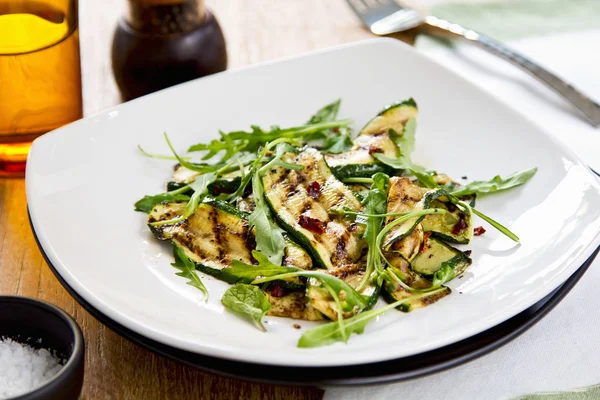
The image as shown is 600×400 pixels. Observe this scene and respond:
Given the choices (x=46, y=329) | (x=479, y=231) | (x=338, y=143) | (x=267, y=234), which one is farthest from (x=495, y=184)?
(x=46, y=329)

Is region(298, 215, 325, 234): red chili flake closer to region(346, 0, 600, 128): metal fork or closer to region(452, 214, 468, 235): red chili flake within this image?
region(452, 214, 468, 235): red chili flake

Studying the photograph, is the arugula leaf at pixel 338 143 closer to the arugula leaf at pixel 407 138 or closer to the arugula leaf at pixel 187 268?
the arugula leaf at pixel 407 138

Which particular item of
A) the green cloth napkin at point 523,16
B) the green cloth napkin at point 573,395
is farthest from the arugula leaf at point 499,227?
the green cloth napkin at point 523,16

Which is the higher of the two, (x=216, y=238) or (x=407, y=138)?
(x=407, y=138)

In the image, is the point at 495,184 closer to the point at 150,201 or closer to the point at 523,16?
the point at 150,201

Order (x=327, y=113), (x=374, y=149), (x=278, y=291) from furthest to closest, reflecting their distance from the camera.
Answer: (x=327, y=113)
(x=374, y=149)
(x=278, y=291)

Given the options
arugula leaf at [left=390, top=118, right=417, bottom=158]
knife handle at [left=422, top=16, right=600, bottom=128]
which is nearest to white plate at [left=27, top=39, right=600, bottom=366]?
arugula leaf at [left=390, top=118, right=417, bottom=158]

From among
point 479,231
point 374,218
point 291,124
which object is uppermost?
point 374,218

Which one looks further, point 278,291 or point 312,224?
point 312,224
